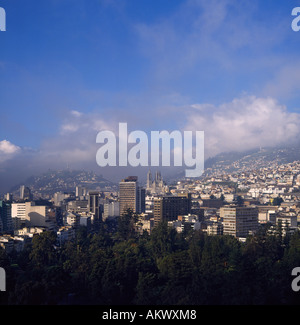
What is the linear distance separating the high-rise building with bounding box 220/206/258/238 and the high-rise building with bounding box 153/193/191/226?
5.66 metres

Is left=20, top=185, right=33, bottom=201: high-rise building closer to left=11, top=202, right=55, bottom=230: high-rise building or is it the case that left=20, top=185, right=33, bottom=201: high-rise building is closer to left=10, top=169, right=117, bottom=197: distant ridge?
left=10, top=169, right=117, bottom=197: distant ridge

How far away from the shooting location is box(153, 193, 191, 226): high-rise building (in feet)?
86.7

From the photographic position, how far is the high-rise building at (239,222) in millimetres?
21016

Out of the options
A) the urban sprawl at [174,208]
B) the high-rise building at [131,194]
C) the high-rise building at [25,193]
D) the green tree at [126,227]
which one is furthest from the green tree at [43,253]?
the high-rise building at [25,193]

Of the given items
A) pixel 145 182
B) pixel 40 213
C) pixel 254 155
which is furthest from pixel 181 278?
pixel 254 155

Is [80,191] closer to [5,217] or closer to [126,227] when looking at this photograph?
[5,217]

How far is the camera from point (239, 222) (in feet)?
69.4

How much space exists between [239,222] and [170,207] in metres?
6.41

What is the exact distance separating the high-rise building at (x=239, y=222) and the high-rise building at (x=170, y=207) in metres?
5.66
